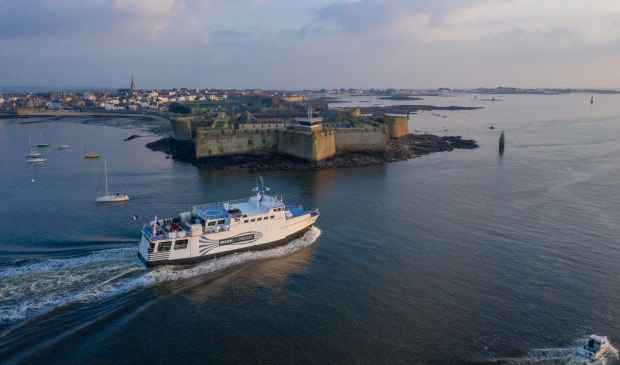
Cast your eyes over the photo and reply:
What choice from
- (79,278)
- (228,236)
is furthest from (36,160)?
(228,236)

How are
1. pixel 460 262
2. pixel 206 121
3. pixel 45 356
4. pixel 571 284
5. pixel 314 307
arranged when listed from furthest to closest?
pixel 206 121 → pixel 460 262 → pixel 571 284 → pixel 314 307 → pixel 45 356

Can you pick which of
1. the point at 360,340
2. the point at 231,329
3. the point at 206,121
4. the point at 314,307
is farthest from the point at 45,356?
the point at 206,121

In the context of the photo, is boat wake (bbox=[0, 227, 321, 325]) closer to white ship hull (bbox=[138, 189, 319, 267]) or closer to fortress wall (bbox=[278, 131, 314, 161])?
white ship hull (bbox=[138, 189, 319, 267])

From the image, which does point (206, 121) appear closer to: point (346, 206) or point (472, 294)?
point (346, 206)

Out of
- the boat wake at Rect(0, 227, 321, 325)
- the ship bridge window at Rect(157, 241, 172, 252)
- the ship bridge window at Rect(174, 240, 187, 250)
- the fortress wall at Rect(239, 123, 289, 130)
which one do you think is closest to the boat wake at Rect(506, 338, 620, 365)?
the boat wake at Rect(0, 227, 321, 325)

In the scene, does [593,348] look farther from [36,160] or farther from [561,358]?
[36,160]

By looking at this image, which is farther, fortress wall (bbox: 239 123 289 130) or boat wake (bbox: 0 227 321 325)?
fortress wall (bbox: 239 123 289 130)

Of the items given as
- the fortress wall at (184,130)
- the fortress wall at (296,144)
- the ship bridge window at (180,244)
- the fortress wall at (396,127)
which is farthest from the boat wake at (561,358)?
the fortress wall at (396,127)
